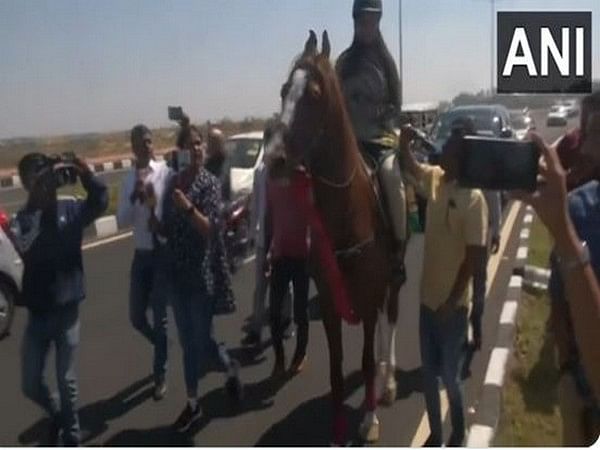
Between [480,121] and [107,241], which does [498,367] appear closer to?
[480,121]

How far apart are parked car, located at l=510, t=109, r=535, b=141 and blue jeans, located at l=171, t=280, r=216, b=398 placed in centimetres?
89

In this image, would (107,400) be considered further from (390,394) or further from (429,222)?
(429,222)

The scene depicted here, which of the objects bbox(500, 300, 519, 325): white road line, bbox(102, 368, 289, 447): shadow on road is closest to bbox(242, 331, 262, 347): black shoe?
bbox(102, 368, 289, 447): shadow on road

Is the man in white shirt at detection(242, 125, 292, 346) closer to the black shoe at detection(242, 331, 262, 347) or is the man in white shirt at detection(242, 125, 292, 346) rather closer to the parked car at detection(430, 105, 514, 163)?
the black shoe at detection(242, 331, 262, 347)

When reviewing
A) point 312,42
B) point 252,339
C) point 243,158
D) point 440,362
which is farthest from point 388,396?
point 312,42

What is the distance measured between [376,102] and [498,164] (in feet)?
1.16

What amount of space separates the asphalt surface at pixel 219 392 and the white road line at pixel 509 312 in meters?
0.15

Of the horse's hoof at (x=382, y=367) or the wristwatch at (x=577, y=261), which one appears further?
the horse's hoof at (x=382, y=367)

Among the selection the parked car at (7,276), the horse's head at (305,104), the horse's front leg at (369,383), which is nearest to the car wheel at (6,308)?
the parked car at (7,276)

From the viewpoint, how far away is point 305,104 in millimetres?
2754

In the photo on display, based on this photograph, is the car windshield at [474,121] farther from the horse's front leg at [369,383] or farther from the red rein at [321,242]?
the horse's front leg at [369,383]

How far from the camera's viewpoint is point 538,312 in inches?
122

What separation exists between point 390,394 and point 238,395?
0.39 metres

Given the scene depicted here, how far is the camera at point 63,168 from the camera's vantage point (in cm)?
276
